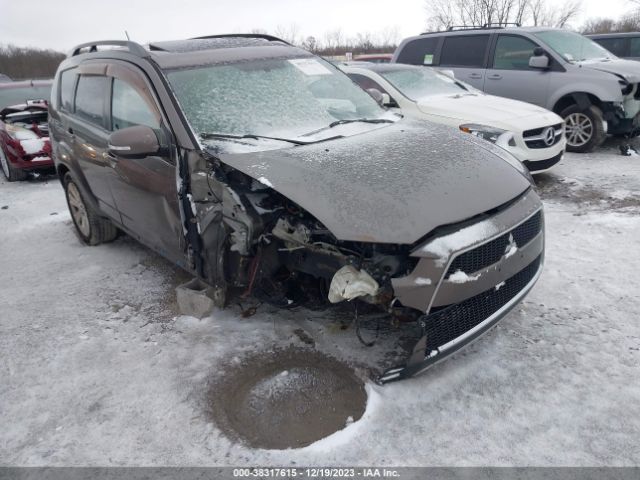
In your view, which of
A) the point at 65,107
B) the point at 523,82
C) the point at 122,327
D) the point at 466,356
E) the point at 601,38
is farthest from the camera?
the point at 601,38

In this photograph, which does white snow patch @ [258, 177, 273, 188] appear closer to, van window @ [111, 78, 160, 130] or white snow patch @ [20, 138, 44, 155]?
van window @ [111, 78, 160, 130]

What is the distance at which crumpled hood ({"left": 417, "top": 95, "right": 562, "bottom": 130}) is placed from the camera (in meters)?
5.88

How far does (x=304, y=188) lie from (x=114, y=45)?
101 inches

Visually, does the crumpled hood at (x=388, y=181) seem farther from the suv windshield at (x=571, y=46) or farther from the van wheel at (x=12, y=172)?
the van wheel at (x=12, y=172)

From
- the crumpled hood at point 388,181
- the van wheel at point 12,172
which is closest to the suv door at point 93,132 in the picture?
the crumpled hood at point 388,181

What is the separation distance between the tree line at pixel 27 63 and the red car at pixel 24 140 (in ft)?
98.5

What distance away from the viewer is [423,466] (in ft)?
7.22

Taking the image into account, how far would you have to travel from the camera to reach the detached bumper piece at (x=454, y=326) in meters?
2.46

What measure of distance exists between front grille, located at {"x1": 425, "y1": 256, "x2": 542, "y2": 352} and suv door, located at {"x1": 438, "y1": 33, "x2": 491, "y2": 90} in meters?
6.63

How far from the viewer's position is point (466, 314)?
256 cm

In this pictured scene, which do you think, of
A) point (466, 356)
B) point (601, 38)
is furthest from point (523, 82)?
point (466, 356)

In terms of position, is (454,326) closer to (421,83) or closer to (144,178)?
(144,178)

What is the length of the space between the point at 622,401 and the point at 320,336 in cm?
174

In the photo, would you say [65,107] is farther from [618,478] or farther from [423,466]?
[618,478]
